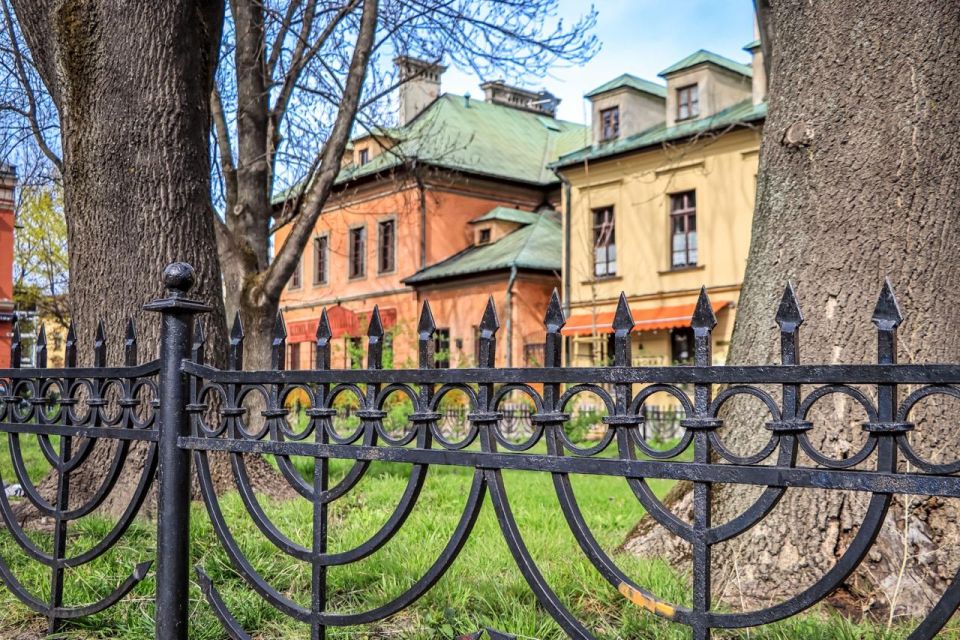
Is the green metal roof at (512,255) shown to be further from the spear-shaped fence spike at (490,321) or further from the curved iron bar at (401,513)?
the spear-shaped fence spike at (490,321)

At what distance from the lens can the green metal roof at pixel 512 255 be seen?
26.5m

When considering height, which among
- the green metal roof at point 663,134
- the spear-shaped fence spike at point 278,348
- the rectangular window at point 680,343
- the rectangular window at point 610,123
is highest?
the rectangular window at point 610,123

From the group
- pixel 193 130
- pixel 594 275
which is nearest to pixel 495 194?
pixel 594 275

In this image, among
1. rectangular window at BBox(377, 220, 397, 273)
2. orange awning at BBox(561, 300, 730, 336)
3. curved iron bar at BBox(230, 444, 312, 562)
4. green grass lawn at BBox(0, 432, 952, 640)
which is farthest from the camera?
rectangular window at BBox(377, 220, 397, 273)

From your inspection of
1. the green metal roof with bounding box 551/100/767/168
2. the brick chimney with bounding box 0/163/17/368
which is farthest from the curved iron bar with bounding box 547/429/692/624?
the brick chimney with bounding box 0/163/17/368

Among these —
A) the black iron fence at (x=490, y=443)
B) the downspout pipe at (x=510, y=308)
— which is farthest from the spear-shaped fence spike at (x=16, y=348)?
the downspout pipe at (x=510, y=308)

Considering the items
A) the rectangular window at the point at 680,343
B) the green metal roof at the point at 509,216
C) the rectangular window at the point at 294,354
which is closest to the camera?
the rectangular window at the point at 680,343

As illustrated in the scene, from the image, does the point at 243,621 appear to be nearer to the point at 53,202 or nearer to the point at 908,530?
the point at 908,530

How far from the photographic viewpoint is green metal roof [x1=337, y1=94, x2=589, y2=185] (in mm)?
31031

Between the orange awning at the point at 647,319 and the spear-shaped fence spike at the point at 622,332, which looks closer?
the spear-shaped fence spike at the point at 622,332

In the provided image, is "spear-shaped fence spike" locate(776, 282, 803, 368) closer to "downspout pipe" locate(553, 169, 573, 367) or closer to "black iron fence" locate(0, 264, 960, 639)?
"black iron fence" locate(0, 264, 960, 639)

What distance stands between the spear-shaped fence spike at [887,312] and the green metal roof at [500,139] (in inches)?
1107

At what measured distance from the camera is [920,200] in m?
3.26

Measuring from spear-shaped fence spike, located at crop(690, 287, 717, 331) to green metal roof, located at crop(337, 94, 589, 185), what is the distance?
2786cm
